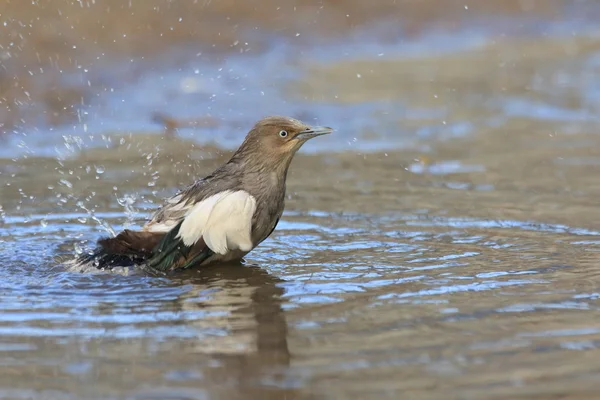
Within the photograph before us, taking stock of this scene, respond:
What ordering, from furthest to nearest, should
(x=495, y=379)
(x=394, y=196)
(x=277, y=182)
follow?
(x=394, y=196)
(x=277, y=182)
(x=495, y=379)

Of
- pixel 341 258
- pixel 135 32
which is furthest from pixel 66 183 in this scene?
pixel 135 32

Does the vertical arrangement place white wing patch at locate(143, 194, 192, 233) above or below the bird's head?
below

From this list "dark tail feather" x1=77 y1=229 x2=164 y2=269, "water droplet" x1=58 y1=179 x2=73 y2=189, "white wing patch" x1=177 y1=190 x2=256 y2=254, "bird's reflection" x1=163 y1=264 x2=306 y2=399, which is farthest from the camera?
"water droplet" x1=58 y1=179 x2=73 y2=189

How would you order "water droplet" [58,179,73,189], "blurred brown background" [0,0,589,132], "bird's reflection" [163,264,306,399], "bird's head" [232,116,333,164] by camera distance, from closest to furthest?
"bird's reflection" [163,264,306,399], "bird's head" [232,116,333,164], "water droplet" [58,179,73,189], "blurred brown background" [0,0,589,132]

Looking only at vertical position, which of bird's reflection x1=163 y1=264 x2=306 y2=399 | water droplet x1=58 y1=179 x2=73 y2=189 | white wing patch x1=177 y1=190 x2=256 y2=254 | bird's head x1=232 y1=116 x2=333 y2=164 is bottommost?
bird's reflection x1=163 y1=264 x2=306 y2=399

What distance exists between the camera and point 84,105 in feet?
36.1

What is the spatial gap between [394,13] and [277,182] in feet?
31.9

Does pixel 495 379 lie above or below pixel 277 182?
below

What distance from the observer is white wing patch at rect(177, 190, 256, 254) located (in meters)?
6.20

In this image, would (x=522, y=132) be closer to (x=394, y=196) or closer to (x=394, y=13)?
(x=394, y=196)

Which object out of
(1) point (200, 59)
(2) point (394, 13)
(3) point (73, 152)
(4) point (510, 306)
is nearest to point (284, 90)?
(1) point (200, 59)

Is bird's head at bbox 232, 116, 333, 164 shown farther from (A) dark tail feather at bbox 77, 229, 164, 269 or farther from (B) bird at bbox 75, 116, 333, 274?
(A) dark tail feather at bbox 77, 229, 164, 269

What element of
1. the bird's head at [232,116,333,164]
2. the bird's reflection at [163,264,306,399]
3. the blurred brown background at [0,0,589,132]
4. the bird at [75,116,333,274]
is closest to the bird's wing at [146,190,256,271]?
the bird at [75,116,333,274]

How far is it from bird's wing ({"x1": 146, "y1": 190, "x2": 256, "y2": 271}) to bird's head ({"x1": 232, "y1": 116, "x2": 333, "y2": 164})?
11.4 inches
